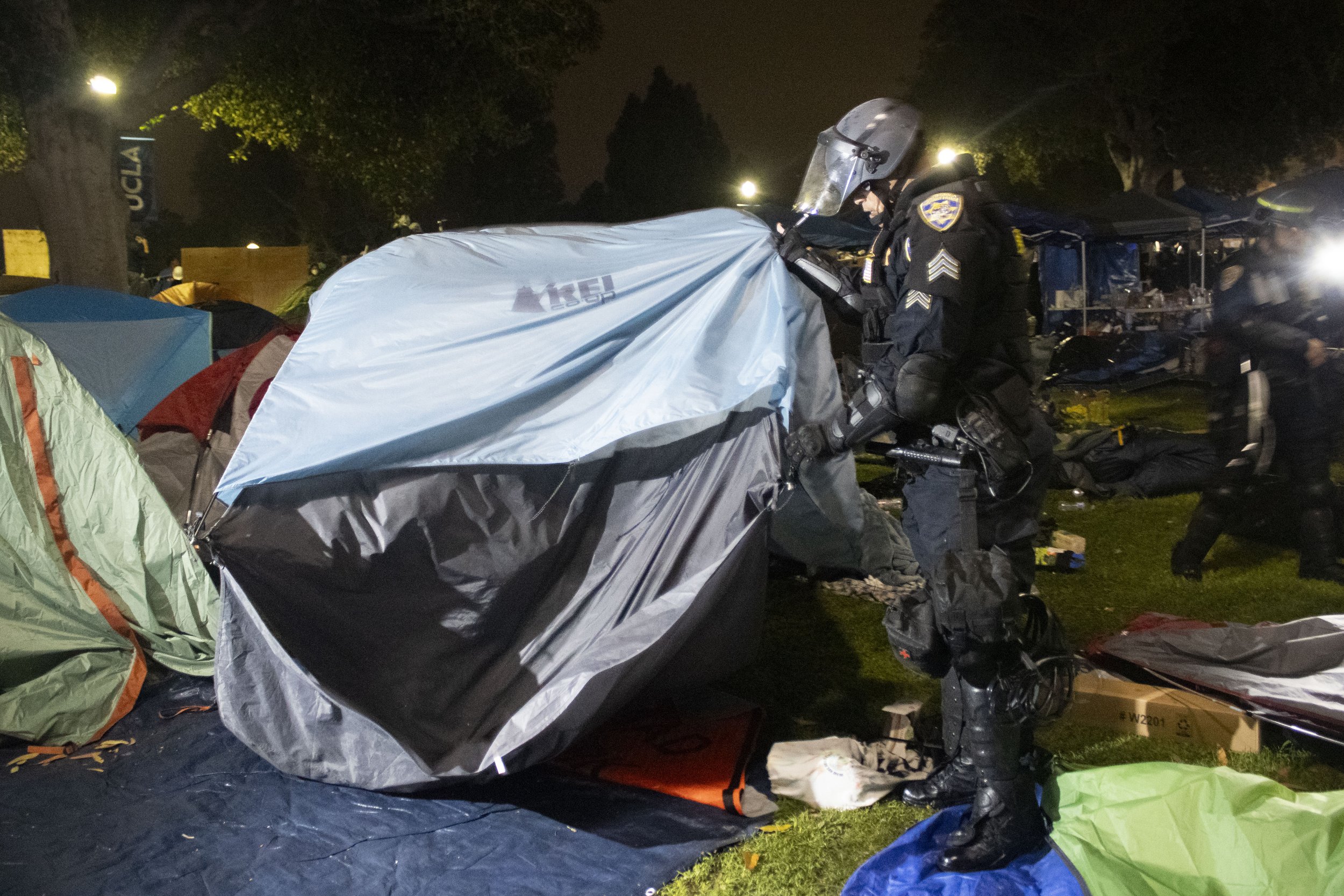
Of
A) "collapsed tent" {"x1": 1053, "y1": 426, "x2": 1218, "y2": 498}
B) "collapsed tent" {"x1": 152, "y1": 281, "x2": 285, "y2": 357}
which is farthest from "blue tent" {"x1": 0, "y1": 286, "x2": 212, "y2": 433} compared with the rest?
"collapsed tent" {"x1": 1053, "y1": 426, "x2": 1218, "y2": 498}

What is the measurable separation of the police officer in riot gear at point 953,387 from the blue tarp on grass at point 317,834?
799mm

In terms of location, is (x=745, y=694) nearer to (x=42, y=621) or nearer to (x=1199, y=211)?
(x=42, y=621)

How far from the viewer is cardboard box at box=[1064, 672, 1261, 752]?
3.58 metres

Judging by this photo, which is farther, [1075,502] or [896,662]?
[1075,502]

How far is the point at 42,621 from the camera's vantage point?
430 centimetres

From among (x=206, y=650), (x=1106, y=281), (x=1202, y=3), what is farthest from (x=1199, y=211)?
(x=206, y=650)

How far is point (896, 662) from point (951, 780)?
4.13ft

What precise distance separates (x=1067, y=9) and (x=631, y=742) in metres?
Result: 23.0

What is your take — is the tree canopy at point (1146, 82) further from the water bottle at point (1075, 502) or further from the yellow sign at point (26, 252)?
the yellow sign at point (26, 252)

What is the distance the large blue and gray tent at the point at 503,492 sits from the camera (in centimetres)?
348

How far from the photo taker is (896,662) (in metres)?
4.53

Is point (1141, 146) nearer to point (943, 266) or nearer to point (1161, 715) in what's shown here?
point (1161, 715)

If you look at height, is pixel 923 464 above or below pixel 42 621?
above

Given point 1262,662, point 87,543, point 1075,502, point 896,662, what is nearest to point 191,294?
point 87,543
